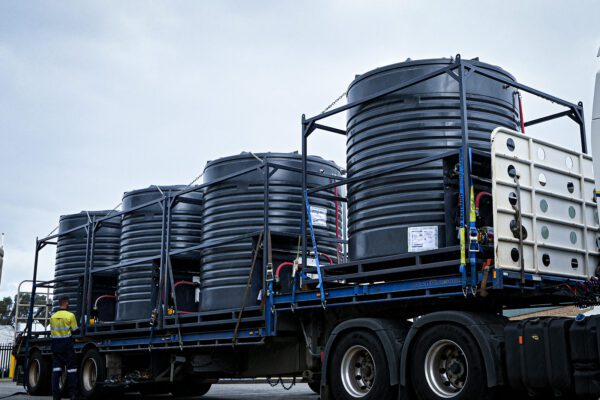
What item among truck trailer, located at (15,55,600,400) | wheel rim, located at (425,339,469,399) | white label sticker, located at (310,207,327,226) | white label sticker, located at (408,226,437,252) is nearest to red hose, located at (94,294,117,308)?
truck trailer, located at (15,55,600,400)

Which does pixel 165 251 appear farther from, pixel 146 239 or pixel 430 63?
pixel 430 63

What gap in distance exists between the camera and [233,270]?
1158cm

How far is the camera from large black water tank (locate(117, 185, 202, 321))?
44.6 feet

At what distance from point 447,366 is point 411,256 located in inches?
50.1

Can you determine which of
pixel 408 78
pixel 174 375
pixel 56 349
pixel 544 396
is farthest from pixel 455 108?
pixel 56 349

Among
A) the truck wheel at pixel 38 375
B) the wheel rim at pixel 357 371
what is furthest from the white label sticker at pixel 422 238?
the truck wheel at pixel 38 375

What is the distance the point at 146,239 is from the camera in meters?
14.2

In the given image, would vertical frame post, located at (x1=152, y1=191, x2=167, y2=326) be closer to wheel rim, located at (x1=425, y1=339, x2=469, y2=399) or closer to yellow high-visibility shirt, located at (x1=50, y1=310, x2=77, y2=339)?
yellow high-visibility shirt, located at (x1=50, y1=310, x2=77, y2=339)

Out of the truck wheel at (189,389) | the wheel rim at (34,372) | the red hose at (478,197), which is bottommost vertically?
the truck wheel at (189,389)

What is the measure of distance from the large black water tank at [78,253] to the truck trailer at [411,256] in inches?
146

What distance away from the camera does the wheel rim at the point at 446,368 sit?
25.0 ft

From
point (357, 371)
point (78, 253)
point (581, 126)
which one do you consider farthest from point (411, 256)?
point (78, 253)

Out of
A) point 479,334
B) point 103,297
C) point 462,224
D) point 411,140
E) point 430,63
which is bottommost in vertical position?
point 479,334

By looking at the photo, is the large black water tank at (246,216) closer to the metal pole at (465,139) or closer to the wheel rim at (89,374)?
the metal pole at (465,139)
